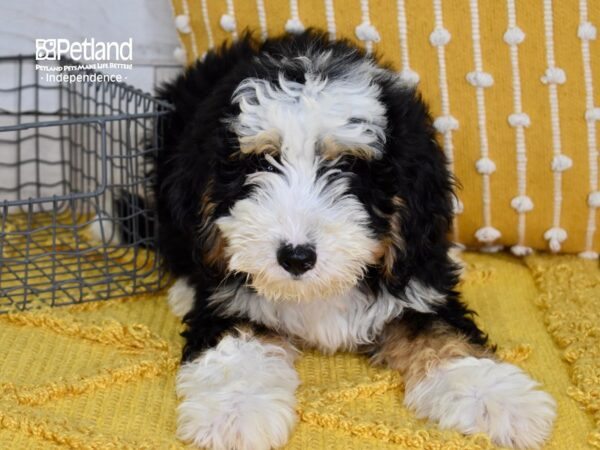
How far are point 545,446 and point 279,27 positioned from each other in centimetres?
156

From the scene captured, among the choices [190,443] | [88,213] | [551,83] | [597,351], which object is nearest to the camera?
[190,443]

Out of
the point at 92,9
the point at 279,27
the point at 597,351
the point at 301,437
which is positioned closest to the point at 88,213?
the point at 92,9

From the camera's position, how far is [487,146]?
272 cm

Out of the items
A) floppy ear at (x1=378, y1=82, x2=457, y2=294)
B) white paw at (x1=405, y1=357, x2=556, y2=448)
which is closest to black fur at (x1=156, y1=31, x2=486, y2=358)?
floppy ear at (x1=378, y1=82, x2=457, y2=294)

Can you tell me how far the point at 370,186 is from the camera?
6.54 ft

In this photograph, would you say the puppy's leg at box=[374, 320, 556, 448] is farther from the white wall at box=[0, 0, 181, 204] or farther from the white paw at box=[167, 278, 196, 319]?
the white wall at box=[0, 0, 181, 204]

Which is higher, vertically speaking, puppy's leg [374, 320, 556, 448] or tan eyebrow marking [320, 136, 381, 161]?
tan eyebrow marking [320, 136, 381, 161]

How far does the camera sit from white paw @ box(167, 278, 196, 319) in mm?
2530

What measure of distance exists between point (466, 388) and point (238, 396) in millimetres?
522

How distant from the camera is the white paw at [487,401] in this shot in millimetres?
1851

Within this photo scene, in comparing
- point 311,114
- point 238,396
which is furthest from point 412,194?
point 238,396

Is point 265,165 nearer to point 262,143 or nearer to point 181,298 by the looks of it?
point 262,143

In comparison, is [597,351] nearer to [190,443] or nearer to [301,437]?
[301,437]

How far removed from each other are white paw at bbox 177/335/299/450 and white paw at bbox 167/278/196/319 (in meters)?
0.43
